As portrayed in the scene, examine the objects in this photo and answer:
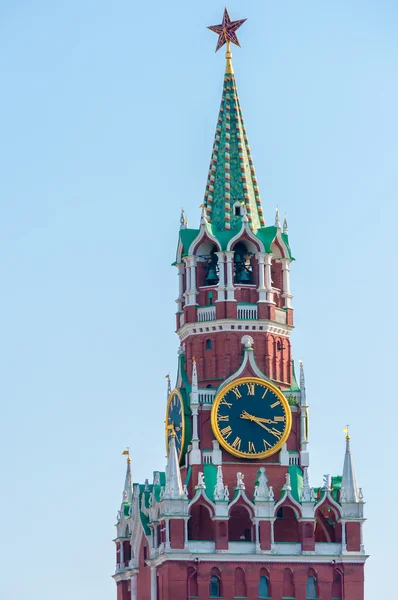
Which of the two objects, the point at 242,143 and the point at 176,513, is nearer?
the point at 176,513

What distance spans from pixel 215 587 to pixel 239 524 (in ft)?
9.64

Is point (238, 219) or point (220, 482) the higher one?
point (238, 219)

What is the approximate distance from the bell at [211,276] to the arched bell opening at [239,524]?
9.98 m

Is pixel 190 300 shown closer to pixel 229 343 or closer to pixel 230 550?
pixel 229 343

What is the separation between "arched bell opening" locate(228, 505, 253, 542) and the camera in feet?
307

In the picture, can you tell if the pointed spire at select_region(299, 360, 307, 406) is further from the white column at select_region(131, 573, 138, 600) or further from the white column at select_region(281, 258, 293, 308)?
the white column at select_region(131, 573, 138, 600)

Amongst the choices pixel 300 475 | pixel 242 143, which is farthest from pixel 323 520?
pixel 242 143

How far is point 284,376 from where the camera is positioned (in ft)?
317

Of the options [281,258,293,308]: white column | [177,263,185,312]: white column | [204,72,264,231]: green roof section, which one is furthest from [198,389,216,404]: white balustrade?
[204,72,264,231]: green roof section

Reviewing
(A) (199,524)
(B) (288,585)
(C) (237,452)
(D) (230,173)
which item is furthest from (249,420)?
(D) (230,173)

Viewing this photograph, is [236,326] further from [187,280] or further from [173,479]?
[173,479]

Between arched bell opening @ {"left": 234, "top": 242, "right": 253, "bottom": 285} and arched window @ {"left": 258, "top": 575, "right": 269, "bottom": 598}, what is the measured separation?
12548mm

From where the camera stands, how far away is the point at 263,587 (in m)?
92.8

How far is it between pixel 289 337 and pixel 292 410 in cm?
351
